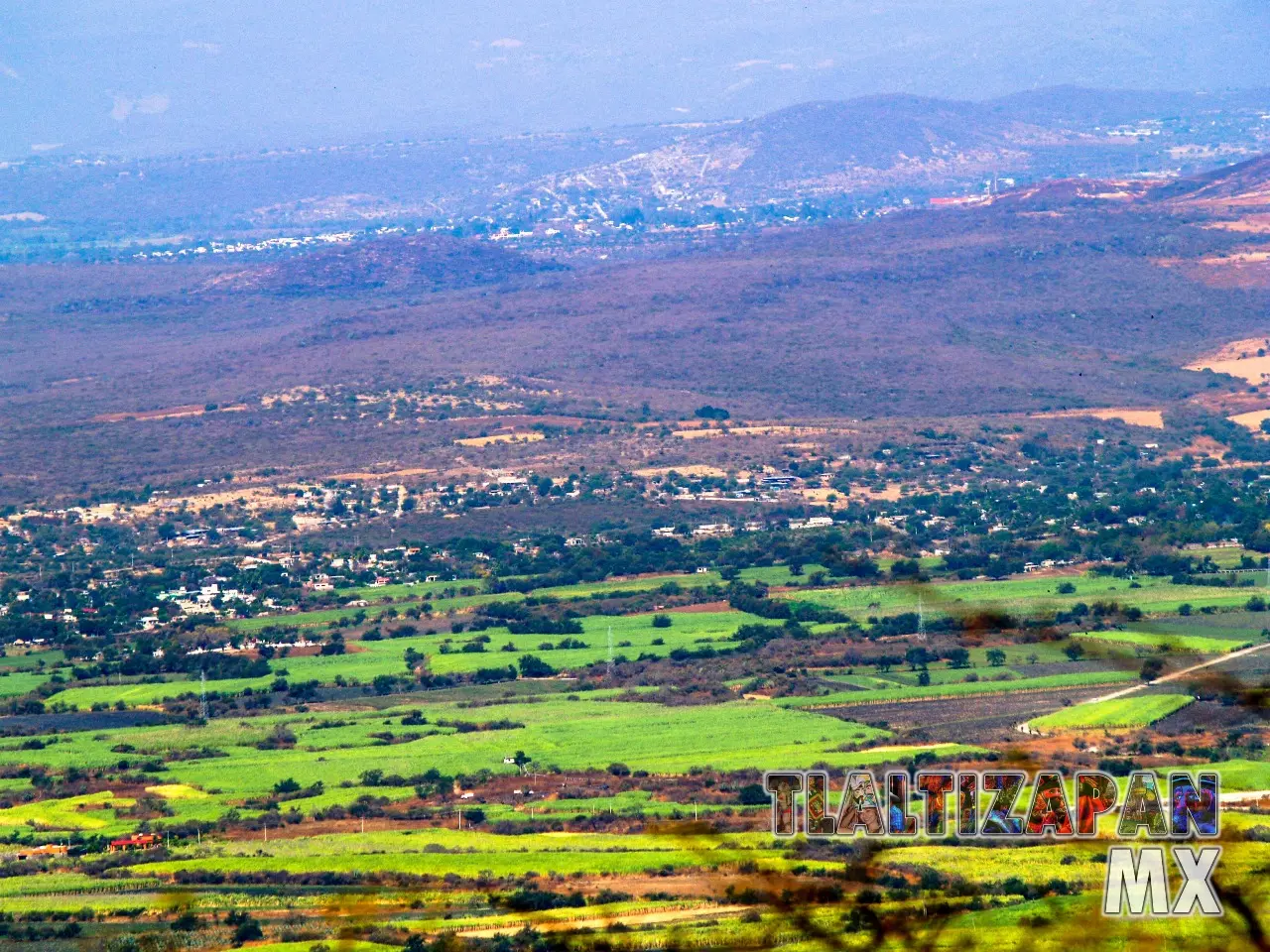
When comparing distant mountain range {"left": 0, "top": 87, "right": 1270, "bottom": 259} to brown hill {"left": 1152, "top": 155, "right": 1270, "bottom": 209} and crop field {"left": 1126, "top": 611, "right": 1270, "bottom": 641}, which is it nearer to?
brown hill {"left": 1152, "top": 155, "right": 1270, "bottom": 209}

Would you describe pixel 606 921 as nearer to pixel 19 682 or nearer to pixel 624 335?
pixel 19 682

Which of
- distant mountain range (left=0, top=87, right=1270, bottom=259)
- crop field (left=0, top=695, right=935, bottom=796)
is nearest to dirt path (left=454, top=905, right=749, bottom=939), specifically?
crop field (left=0, top=695, right=935, bottom=796)

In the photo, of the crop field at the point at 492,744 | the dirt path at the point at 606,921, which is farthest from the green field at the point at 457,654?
the dirt path at the point at 606,921

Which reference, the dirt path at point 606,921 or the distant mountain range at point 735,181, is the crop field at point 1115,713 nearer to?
the dirt path at point 606,921

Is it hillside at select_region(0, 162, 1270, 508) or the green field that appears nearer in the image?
the green field

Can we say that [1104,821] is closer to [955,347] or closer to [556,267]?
[955,347]

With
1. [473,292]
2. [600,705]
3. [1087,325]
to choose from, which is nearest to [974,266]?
Answer: [1087,325]
